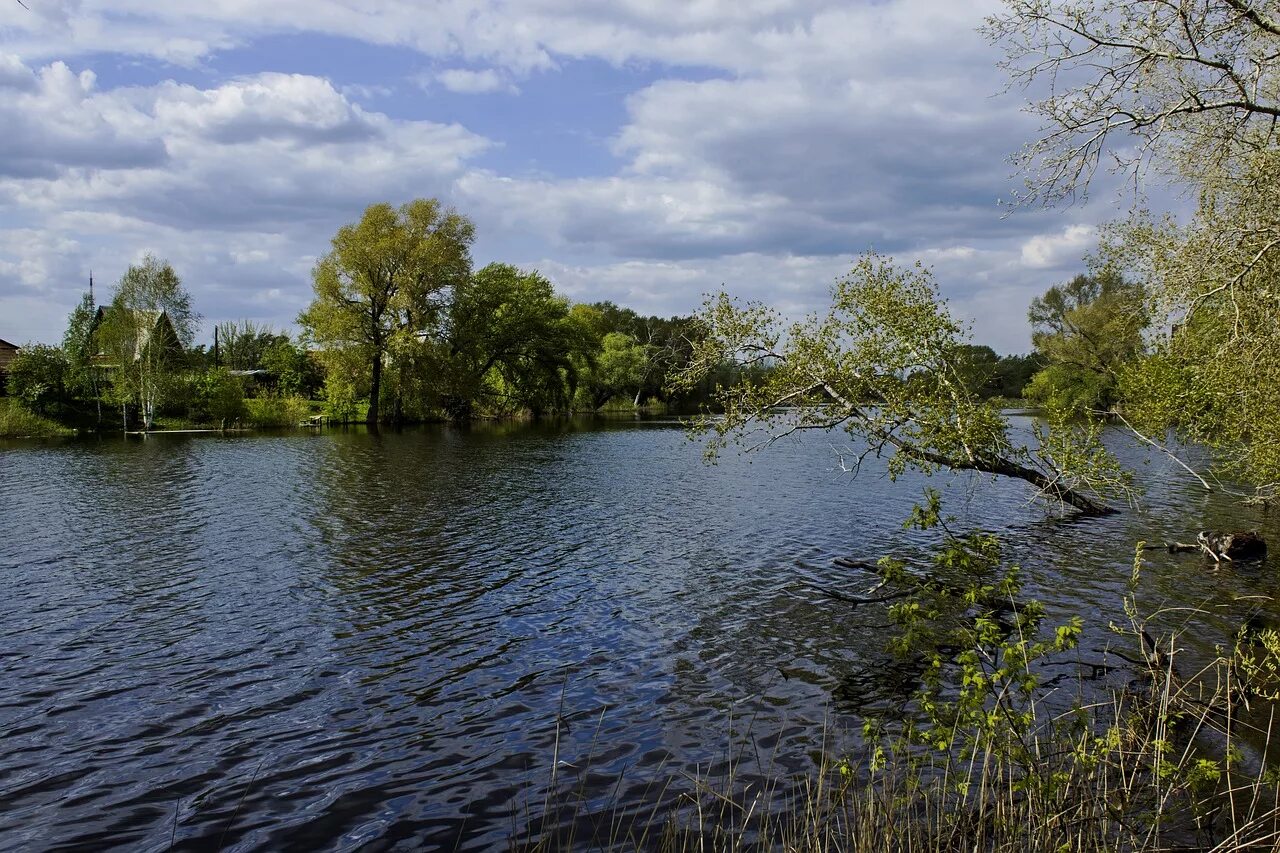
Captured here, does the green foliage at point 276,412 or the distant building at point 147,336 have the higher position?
the distant building at point 147,336

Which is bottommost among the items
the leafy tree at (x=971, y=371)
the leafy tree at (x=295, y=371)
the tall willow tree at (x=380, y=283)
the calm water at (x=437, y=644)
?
the calm water at (x=437, y=644)

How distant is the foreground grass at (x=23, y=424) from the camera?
2339 inches

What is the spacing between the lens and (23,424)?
60.1 metres

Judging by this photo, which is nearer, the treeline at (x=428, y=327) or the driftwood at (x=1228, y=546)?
the driftwood at (x=1228, y=546)

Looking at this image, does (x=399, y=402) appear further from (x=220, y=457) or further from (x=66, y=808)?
(x=66, y=808)

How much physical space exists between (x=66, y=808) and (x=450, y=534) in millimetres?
15421

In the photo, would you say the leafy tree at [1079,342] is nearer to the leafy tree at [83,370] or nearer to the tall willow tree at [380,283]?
the tall willow tree at [380,283]

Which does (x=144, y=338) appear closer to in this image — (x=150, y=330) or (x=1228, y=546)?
(x=150, y=330)

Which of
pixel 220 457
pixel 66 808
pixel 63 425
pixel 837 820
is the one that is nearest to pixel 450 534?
pixel 66 808

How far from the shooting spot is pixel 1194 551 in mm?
20828

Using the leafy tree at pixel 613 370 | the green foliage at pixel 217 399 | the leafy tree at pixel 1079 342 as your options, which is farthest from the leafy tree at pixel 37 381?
the leafy tree at pixel 1079 342

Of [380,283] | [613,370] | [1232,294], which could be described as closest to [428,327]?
[380,283]

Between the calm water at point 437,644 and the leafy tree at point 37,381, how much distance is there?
131ft

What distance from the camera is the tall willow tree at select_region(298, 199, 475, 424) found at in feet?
230
